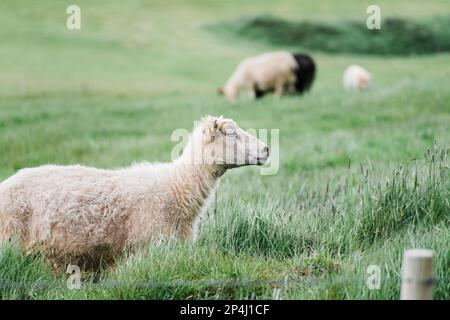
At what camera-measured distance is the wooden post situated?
4930 millimetres

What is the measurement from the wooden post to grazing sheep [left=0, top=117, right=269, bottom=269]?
2763 mm

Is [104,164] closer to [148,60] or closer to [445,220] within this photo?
[445,220]

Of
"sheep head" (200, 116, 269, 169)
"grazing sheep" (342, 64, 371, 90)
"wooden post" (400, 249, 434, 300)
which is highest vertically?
"grazing sheep" (342, 64, 371, 90)

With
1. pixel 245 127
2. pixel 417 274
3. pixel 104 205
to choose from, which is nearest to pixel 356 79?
pixel 245 127

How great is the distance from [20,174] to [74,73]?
76.5 feet

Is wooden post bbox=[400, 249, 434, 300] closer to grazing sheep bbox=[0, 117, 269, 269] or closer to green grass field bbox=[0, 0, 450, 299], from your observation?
green grass field bbox=[0, 0, 450, 299]

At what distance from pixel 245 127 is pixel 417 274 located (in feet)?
42.0

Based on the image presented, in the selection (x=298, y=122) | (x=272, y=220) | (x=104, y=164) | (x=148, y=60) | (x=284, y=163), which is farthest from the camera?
(x=148, y=60)

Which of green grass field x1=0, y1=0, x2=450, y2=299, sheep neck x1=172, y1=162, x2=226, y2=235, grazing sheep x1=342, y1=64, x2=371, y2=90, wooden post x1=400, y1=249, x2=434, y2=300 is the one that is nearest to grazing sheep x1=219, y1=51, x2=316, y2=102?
green grass field x1=0, y1=0, x2=450, y2=299

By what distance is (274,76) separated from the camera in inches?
949

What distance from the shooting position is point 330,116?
18.4m

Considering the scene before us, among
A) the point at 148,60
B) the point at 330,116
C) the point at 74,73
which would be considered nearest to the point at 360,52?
the point at 148,60

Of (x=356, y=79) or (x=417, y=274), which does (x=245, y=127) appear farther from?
(x=417, y=274)
